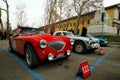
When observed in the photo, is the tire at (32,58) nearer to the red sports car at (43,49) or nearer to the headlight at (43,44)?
the red sports car at (43,49)

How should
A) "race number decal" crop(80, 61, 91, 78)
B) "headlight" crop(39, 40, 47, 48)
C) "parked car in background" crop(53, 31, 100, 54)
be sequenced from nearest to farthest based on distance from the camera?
"race number decal" crop(80, 61, 91, 78) < "headlight" crop(39, 40, 47, 48) < "parked car in background" crop(53, 31, 100, 54)

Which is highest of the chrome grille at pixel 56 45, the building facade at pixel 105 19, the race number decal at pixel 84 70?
the building facade at pixel 105 19

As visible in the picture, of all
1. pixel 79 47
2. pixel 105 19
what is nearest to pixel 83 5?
pixel 105 19

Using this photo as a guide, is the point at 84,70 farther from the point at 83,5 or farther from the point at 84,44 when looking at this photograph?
the point at 83,5

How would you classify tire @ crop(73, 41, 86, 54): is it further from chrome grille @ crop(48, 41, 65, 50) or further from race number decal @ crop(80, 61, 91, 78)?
race number decal @ crop(80, 61, 91, 78)

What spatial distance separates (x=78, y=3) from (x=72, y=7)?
2446 mm

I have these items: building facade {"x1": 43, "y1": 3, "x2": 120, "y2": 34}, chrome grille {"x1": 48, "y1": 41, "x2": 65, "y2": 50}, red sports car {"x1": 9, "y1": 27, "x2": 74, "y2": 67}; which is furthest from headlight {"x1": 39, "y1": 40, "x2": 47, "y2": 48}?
building facade {"x1": 43, "y1": 3, "x2": 120, "y2": 34}

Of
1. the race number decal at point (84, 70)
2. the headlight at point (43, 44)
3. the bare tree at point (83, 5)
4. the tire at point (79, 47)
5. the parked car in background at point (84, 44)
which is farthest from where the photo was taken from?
the bare tree at point (83, 5)

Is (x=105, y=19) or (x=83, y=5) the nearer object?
(x=105, y=19)

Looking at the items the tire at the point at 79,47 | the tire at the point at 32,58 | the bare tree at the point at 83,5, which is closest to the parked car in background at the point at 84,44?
the tire at the point at 79,47

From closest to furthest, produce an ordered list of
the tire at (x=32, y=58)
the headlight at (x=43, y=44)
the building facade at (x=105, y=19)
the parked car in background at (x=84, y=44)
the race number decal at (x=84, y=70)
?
the race number decal at (x=84, y=70), the headlight at (x=43, y=44), the tire at (x=32, y=58), the parked car in background at (x=84, y=44), the building facade at (x=105, y=19)

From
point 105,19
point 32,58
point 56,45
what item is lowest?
point 32,58

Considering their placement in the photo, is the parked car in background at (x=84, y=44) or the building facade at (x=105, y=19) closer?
the parked car in background at (x=84, y=44)

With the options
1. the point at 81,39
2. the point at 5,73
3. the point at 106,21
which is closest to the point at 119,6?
the point at 106,21
